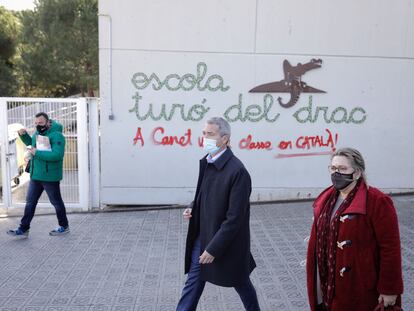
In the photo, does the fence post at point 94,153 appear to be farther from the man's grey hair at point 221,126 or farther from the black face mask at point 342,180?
the black face mask at point 342,180

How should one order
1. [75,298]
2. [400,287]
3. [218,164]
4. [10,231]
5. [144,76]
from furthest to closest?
[144,76], [10,231], [75,298], [218,164], [400,287]

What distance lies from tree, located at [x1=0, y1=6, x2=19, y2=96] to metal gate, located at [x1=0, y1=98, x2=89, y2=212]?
17.2 m

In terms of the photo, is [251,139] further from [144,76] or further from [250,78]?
[144,76]

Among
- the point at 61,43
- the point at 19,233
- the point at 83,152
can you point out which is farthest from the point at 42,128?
the point at 61,43

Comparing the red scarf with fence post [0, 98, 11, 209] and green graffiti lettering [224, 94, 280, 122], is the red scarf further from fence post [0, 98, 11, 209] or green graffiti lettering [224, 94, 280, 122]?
fence post [0, 98, 11, 209]

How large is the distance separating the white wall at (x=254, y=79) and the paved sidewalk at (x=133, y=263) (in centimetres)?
75

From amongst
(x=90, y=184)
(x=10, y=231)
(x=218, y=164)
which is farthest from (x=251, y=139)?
(x=218, y=164)

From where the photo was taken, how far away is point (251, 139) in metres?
8.10

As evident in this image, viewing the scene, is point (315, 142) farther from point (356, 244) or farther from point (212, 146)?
point (356, 244)

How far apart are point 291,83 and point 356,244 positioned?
225 inches

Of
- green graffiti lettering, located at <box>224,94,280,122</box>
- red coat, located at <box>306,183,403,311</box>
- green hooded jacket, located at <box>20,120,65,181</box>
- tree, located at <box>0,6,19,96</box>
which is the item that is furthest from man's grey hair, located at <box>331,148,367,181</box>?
tree, located at <box>0,6,19,96</box>

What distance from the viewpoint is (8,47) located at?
25328 mm

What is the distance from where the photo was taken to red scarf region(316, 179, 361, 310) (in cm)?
267

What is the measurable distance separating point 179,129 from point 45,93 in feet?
66.2
